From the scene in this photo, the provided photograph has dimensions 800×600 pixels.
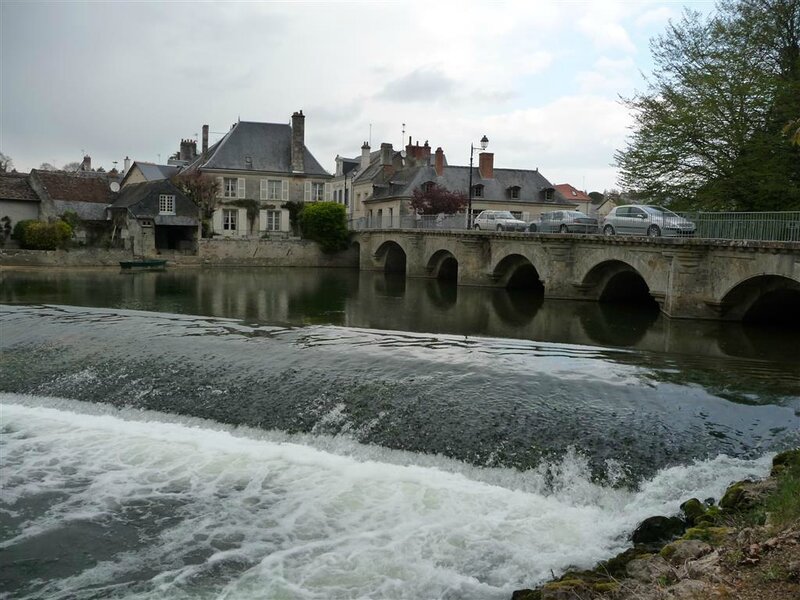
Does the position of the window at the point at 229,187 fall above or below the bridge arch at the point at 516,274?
above

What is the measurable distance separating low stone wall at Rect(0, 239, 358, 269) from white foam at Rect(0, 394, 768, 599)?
36.2m

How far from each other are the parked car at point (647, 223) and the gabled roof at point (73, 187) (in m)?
41.7

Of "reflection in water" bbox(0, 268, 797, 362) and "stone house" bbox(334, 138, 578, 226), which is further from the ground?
"stone house" bbox(334, 138, 578, 226)

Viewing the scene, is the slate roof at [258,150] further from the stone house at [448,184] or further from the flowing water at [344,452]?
the flowing water at [344,452]

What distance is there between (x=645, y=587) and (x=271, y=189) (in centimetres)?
5532

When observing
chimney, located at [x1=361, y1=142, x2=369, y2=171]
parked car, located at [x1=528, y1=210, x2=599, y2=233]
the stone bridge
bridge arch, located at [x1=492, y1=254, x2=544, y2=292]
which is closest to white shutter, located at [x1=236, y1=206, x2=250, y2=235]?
chimney, located at [x1=361, y1=142, x2=369, y2=171]

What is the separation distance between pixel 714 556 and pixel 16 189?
55.9m

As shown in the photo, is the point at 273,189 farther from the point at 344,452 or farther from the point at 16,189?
the point at 344,452

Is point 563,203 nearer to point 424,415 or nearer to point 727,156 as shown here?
point 727,156

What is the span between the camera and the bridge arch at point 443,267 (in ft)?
141

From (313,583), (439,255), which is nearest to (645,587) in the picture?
(313,583)

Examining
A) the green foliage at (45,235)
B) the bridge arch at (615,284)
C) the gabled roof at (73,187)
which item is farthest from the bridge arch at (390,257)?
the gabled roof at (73,187)

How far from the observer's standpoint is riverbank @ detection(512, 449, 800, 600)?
5.52 m

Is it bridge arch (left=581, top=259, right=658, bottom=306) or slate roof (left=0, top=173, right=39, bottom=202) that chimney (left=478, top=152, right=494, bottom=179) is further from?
slate roof (left=0, top=173, right=39, bottom=202)
